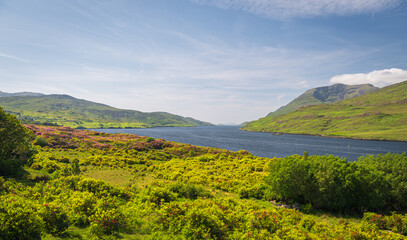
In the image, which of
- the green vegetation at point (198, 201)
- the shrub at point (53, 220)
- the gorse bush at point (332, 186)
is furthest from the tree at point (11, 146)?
the gorse bush at point (332, 186)

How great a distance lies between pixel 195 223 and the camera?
16.5 meters

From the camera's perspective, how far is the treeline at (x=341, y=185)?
3005cm

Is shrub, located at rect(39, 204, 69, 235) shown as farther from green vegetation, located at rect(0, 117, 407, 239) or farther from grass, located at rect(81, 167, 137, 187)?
grass, located at rect(81, 167, 137, 187)

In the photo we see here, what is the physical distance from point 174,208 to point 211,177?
93.4 ft

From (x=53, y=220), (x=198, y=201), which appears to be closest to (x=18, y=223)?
(x=53, y=220)

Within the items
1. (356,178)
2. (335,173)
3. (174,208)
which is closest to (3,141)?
(174,208)

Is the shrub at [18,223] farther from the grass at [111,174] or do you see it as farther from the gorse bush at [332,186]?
the gorse bush at [332,186]

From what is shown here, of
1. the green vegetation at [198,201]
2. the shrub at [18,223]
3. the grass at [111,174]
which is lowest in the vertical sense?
the grass at [111,174]

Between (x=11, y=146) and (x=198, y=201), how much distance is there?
32.2 metres

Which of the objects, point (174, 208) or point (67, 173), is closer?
point (174, 208)

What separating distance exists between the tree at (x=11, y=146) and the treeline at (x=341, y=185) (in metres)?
42.2

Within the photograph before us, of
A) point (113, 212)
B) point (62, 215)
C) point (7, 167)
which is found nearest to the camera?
point (62, 215)

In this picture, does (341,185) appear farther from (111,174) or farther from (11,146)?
(11,146)

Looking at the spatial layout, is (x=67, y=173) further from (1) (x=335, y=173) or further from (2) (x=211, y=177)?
(1) (x=335, y=173)
